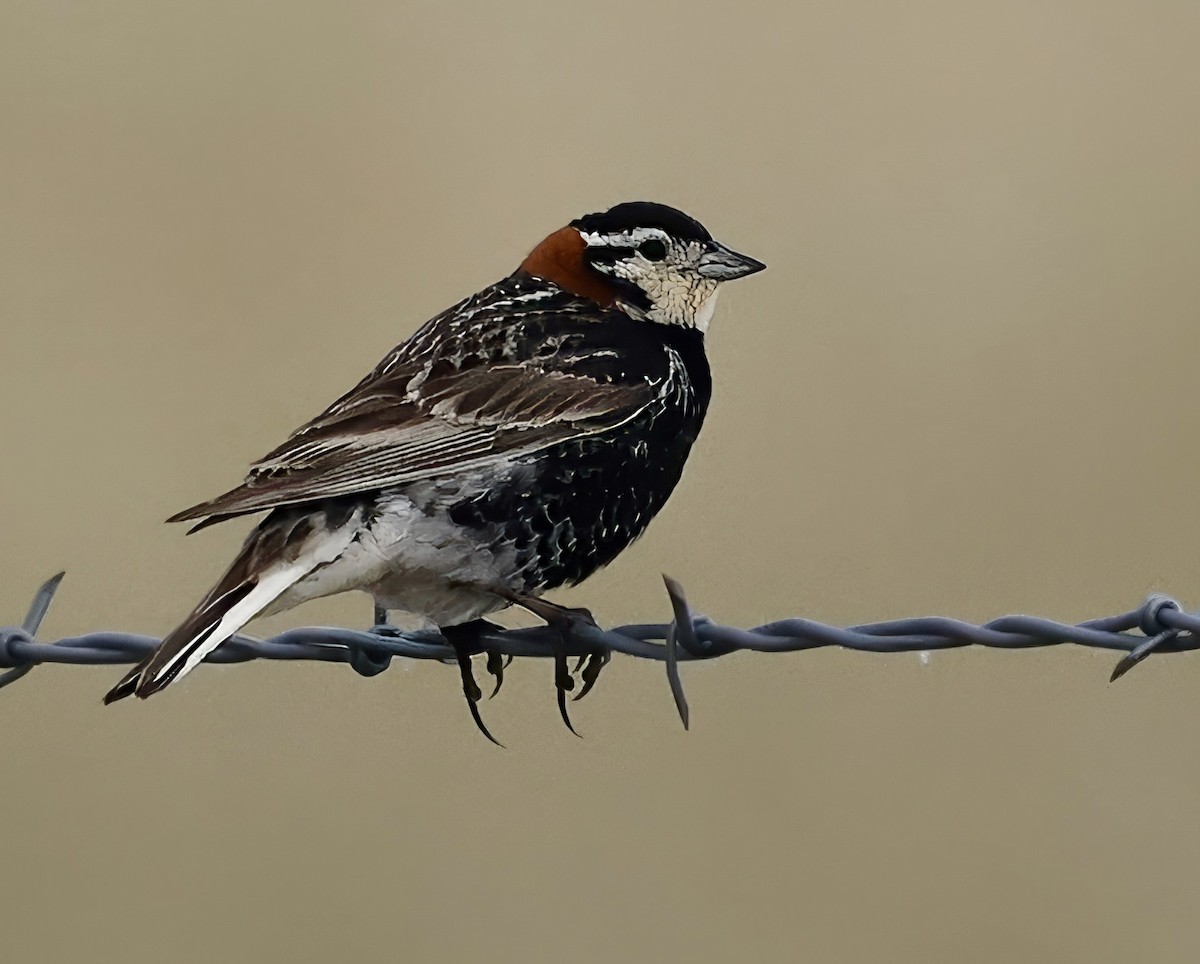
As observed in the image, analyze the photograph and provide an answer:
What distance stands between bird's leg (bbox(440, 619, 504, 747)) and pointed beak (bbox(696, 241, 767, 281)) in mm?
1418

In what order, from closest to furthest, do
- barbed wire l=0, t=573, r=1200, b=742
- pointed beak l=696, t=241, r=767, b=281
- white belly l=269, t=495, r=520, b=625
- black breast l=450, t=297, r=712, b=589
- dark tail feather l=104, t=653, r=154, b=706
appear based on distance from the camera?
barbed wire l=0, t=573, r=1200, b=742 → dark tail feather l=104, t=653, r=154, b=706 → white belly l=269, t=495, r=520, b=625 → black breast l=450, t=297, r=712, b=589 → pointed beak l=696, t=241, r=767, b=281

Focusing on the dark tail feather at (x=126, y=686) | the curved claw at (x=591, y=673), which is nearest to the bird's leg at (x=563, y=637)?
the curved claw at (x=591, y=673)

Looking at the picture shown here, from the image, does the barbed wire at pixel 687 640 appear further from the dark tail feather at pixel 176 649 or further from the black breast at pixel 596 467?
the black breast at pixel 596 467

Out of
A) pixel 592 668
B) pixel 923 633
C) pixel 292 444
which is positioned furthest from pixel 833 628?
pixel 292 444

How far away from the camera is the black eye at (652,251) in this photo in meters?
5.60

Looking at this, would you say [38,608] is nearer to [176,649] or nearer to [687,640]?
[176,649]

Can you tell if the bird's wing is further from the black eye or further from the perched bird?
the black eye

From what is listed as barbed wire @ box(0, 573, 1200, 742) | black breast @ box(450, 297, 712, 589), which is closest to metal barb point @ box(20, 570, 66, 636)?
barbed wire @ box(0, 573, 1200, 742)

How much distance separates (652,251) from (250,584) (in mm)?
1924

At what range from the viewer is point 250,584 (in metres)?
4.45

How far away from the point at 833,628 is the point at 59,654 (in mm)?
1977

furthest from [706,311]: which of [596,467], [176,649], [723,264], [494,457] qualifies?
[176,649]

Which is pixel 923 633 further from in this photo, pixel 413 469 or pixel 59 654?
pixel 59 654

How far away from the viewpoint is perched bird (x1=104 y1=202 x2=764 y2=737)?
4.54 meters
